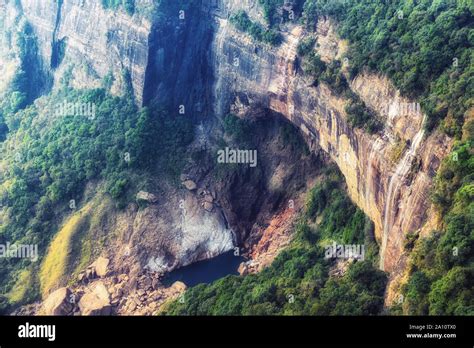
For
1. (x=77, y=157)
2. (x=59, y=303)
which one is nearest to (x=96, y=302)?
(x=59, y=303)

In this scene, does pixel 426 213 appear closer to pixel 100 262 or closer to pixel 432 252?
pixel 432 252

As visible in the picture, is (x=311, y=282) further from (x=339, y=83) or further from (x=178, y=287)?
Answer: (x=339, y=83)

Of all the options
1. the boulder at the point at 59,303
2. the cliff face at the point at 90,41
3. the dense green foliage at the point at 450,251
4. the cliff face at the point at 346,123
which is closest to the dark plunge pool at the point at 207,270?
the boulder at the point at 59,303

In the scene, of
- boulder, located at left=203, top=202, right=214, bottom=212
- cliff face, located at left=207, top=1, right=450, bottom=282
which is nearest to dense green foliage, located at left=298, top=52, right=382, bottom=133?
cliff face, located at left=207, top=1, right=450, bottom=282

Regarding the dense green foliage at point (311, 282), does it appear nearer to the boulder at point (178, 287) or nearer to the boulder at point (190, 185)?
the boulder at point (178, 287)

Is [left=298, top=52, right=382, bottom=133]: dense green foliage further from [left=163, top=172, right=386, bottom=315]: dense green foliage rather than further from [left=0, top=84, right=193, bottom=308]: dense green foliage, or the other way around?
[left=0, top=84, right=193, bottom=308]: dense green foliage

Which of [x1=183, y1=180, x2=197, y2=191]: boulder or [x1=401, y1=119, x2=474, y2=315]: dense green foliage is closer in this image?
[x1=401, y1=119, x2=474, y2=315]: dense green foliage
